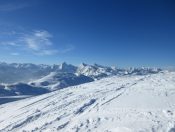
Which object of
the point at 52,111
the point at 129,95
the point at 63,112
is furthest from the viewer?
the point at 129,95

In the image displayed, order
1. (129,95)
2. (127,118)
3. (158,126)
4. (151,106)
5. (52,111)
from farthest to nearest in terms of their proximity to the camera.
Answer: (129,95) < (52,111) < (151,106) < (127,118) < (158,126)

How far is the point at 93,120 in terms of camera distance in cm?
4175

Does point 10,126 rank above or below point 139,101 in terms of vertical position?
below

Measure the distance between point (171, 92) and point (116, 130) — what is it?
27.5m

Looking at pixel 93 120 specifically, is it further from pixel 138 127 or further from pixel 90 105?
pixel 90 105

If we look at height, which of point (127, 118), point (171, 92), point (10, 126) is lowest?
point (10, 126)

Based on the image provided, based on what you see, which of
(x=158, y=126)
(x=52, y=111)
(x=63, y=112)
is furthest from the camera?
(x=52, y=111)

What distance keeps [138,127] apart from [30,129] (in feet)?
58.6

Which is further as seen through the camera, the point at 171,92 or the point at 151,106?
the point at 171,92

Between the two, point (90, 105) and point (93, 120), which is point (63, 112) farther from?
point (93, 120)

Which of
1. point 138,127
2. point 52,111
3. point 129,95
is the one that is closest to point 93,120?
point 138,127

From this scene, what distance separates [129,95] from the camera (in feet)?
200

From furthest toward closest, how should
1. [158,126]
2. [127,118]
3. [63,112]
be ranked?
[63,112]
[127,118]
[158,126]

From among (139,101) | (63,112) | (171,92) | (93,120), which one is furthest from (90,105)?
(171,92)
